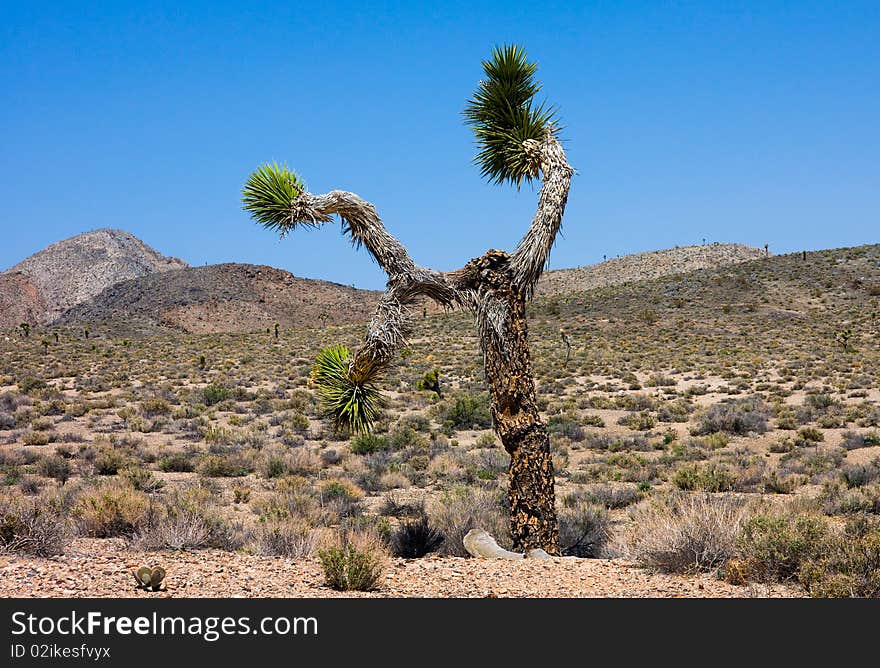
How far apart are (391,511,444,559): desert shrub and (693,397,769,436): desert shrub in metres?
13.8

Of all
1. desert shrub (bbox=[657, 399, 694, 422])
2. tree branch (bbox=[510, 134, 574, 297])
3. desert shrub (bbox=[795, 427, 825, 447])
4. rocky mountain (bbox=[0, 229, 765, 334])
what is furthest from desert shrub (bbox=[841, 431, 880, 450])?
rocky mountain (bbox=[0, 229, 765, 334])

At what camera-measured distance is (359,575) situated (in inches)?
291

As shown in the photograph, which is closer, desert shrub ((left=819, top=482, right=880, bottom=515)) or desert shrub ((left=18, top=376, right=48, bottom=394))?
desert shrub ((left=819, top=482, right=880, bottom=515))

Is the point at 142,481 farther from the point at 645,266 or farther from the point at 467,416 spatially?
the point at 645,266

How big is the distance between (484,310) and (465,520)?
10.3 ft

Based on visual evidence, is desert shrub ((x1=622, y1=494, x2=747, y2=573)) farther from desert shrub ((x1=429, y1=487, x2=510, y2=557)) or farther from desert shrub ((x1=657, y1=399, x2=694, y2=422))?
desert shrub ((x1=657, y1=399, x2=694, y2=422))

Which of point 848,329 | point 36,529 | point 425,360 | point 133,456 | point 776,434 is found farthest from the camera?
point 848,329

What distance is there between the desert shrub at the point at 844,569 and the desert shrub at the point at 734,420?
15.3 m

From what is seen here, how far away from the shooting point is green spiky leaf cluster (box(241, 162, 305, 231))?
10234 mm

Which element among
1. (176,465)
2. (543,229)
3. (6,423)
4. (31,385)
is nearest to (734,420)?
(543,229)

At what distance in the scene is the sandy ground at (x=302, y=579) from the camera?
7055 mm

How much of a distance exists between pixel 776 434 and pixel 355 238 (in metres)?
16.1

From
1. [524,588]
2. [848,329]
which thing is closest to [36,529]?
[524,588]
